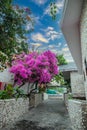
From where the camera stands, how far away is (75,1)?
4.14 meters

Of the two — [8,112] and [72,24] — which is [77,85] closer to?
[72,24]

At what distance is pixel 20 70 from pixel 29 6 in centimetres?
438

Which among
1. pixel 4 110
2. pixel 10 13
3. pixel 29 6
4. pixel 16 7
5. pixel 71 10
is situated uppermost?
pixel 29 6

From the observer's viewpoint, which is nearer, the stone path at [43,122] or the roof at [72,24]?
the roof at [72,24]

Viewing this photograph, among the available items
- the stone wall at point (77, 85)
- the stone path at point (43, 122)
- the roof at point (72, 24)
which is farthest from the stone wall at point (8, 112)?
the stone wall at point (77, 85)

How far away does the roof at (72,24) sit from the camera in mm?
4298

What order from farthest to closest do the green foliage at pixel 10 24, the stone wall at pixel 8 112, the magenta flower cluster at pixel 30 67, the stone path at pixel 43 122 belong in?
1. the magenta flower cluster at pixel 30 67
2. the green foliage at pixel 10 24
3. the stone path at pixel 43 122
4. the stone wall at pixel 8 112

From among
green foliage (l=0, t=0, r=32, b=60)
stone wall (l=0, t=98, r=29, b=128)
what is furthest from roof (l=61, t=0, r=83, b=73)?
stone wall (l=0, t=98, r=29, b=128)

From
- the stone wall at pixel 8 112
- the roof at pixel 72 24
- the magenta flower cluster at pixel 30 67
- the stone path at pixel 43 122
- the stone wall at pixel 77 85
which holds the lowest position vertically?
the stone path at pixel 43 122

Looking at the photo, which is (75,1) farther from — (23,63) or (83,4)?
(23,63)

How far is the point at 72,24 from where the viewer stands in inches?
223

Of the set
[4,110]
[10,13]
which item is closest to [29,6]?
[10,13]

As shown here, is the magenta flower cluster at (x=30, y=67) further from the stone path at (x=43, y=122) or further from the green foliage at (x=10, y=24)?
the stone path at (x=43, y=122)

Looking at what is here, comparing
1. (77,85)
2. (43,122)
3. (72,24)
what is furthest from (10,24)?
(77,85)
